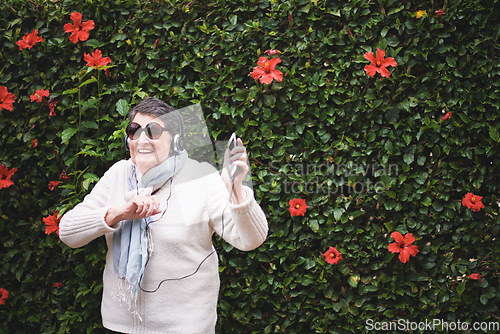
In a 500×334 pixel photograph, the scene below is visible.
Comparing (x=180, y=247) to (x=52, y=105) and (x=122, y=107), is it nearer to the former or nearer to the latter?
(x=122, y=107)

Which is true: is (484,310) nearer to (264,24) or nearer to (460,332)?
(460,332)

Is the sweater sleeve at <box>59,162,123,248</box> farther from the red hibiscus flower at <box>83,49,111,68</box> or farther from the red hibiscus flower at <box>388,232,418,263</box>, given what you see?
the red hibiscus flower at <box>388,232,418,263</box>

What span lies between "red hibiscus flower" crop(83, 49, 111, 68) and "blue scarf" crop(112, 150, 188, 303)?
0.95 meters

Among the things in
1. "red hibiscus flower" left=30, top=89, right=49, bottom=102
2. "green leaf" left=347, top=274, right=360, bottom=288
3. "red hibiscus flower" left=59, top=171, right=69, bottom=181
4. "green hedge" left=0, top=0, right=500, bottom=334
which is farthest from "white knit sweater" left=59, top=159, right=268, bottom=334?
"red hibiscus flower" left=30, top=89, right=49, bottom=102

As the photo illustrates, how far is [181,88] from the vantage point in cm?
218

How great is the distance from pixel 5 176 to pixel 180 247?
1.42m

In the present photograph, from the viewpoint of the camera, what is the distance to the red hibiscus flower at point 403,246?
6.79 feet

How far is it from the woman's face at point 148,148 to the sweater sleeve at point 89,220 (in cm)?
22

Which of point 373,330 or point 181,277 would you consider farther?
point 373,330

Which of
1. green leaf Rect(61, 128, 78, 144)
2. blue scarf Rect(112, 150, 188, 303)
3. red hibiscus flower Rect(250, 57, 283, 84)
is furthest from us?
green leaf Rect(61, 128, 78, 144)

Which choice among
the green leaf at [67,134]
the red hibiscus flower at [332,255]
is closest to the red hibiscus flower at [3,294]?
the green leaf at [67,134]

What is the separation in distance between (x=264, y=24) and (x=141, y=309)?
60.9 inches

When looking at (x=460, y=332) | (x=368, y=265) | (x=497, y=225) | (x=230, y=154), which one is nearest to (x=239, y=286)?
(x=368, y=265)

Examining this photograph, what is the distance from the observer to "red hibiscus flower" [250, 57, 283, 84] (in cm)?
204
